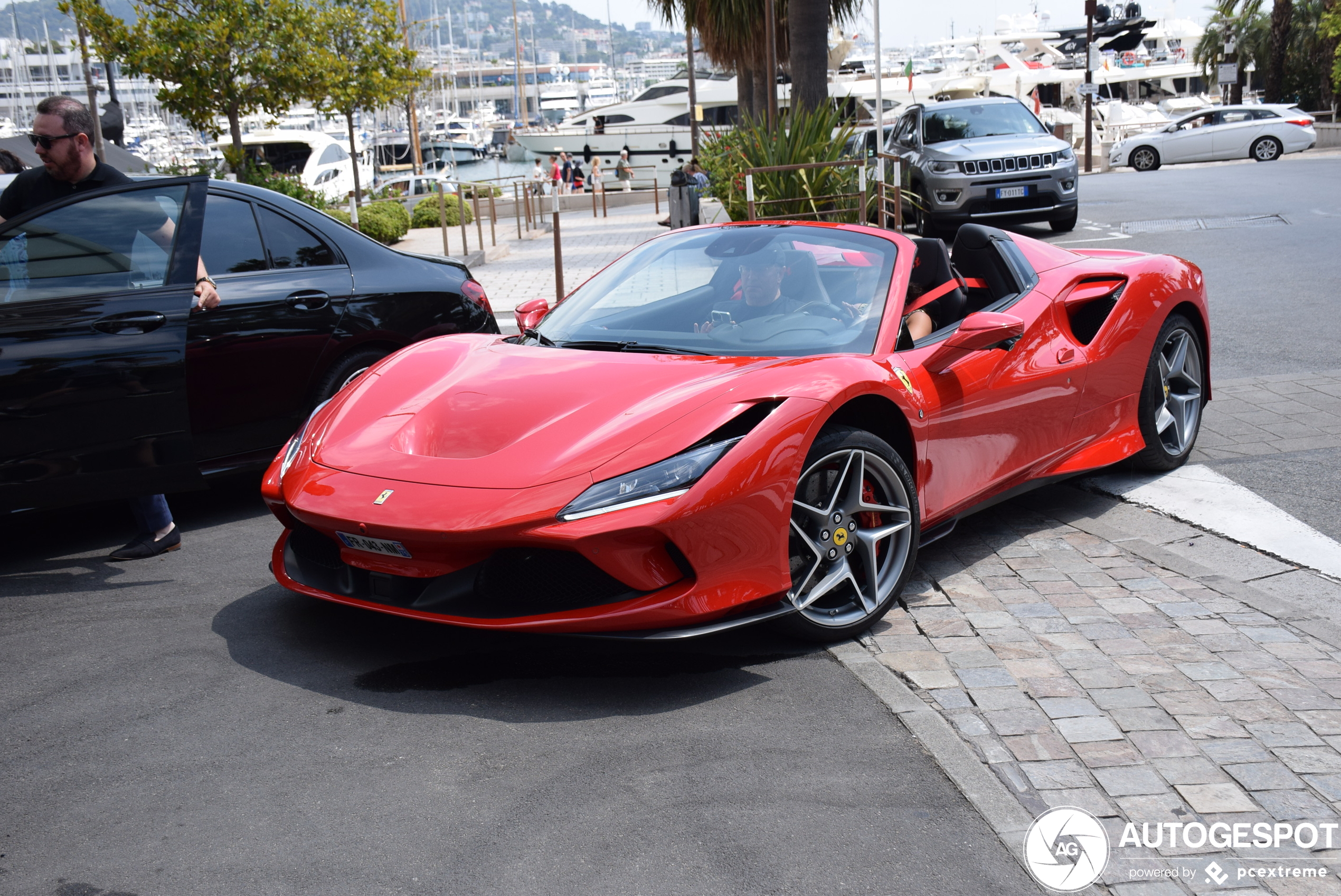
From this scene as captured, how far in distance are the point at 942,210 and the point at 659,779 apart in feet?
46.6

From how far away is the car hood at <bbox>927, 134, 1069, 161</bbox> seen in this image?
16.1 meters

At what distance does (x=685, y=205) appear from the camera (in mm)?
17766

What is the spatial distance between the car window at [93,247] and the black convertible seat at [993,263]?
3.28 meters

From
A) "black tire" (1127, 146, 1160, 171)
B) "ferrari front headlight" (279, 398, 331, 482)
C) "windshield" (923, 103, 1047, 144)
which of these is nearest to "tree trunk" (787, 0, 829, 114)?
"windshield" (923, 103, 1047, 144)

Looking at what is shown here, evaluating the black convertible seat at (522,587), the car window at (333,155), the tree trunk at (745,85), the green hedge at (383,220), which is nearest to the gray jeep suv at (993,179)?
the tree trunk at (745,85)

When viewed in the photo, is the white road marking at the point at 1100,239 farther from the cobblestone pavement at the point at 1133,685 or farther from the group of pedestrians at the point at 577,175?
the group of pedestrians at the point at 577,175

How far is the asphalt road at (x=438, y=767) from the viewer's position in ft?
8.52

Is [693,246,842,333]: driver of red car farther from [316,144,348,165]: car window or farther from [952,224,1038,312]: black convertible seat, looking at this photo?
[316,144,348,165]: car window

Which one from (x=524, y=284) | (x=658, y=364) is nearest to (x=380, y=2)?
(x=524, y=284)

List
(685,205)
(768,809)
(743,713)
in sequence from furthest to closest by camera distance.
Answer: (685,205)
(743,713)
(768,809)

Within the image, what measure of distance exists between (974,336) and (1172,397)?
Answer: 6.16ft

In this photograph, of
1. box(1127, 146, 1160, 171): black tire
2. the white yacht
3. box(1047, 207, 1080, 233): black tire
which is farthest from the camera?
the white yacht

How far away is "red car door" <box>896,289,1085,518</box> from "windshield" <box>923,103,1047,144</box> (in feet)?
41.7

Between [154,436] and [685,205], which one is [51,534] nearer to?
[154,436]
